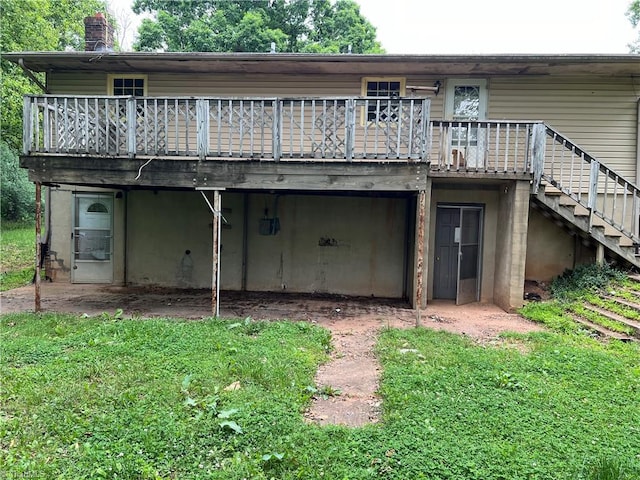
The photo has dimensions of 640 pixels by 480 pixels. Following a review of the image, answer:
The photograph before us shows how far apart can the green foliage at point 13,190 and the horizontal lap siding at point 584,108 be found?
2260 cm

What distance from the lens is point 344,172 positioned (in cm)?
719

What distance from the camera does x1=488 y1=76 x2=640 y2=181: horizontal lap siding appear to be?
9805mm

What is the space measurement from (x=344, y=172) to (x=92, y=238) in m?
7.25

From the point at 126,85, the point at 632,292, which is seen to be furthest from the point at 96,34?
the point at 632,292

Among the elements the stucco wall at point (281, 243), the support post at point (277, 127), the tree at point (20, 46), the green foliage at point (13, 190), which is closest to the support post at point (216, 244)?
the support post at point (277, 127)

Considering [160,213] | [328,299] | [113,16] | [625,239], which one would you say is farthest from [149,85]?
[113,16]

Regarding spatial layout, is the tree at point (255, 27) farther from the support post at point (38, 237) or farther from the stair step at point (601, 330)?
the stair step at point (601, 330)

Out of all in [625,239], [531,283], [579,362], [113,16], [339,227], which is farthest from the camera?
[113,16]

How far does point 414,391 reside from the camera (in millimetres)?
4434

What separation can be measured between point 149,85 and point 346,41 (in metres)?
17.1

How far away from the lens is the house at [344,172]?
23.7ft

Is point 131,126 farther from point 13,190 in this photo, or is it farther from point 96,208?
point 13,190

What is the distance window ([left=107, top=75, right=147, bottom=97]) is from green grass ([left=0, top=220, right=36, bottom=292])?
534 cm

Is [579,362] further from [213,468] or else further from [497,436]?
[213,468]
